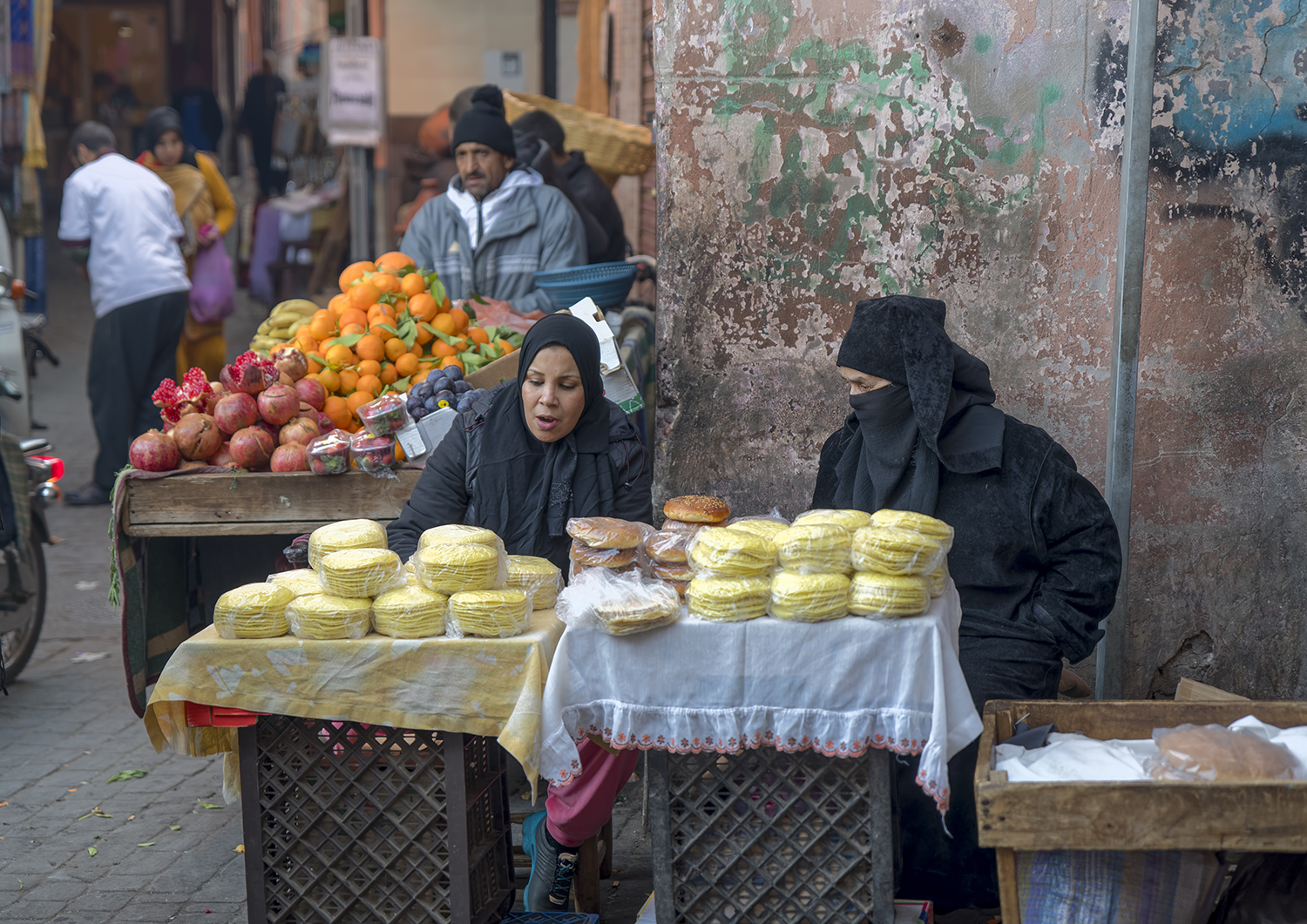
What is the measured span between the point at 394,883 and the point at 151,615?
5.81 ft

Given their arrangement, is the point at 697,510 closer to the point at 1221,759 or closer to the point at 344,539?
the point at 344,539

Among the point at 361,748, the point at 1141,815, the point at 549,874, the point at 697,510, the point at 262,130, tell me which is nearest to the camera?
the point at 1141,815

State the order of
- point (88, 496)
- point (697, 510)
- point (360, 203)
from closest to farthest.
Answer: point (697, 510) → point (88, 496) → point (360, 203)

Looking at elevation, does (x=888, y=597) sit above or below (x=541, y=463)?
below

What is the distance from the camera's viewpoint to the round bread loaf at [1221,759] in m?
2.47

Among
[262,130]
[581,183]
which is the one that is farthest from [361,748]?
[262,130]

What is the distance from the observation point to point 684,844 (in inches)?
105

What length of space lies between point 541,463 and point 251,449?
1.03m

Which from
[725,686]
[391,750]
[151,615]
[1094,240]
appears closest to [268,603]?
[391,750]

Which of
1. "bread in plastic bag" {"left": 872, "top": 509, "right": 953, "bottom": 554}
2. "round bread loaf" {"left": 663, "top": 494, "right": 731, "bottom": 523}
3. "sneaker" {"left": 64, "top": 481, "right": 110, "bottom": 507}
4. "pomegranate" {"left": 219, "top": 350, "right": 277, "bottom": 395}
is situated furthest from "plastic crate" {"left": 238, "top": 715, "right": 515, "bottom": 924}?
"sneaker" {"left": 64, "top": 481, "right": 110, "bottom": 507}

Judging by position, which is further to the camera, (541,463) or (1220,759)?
(541,463)

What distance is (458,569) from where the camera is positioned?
2.68 m

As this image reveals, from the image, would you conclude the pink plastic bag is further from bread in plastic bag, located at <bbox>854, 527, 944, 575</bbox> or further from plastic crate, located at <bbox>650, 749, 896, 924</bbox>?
bread in plastic bag, located at <bbox>854, 527, 944, 575</bbox>

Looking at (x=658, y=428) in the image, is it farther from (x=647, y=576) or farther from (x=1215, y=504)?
(x=1215, y=504)
